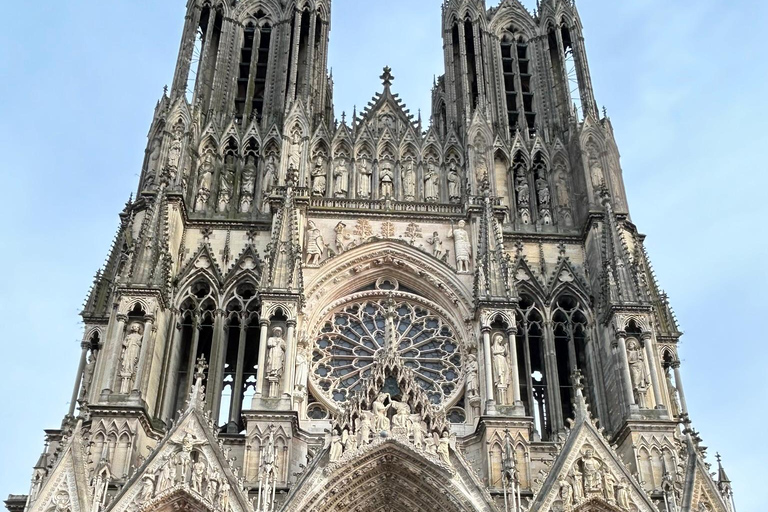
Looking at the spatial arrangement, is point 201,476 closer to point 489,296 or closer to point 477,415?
point 477,415

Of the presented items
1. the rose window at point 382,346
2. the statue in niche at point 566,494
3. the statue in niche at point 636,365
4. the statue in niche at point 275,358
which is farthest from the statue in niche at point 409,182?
the statue in niche at point 566,494

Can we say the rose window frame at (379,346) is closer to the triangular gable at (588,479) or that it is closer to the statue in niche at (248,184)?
the triangular gable at (588,479)

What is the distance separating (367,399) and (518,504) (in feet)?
12.2

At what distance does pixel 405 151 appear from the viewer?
25.9 m

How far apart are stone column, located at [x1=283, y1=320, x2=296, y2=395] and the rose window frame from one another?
1239 mm

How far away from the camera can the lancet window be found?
27172 millimetres

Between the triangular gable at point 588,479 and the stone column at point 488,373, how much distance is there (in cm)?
173

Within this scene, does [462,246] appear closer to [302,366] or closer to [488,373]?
[488,373]

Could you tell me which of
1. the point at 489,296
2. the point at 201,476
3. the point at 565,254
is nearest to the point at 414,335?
the point at 489,296

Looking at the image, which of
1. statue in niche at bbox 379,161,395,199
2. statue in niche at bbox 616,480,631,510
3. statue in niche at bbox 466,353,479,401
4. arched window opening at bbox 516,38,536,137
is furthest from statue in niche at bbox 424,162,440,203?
statue in niche at bbox 616,480,631,510

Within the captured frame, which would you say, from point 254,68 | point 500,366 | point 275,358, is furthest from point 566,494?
point 254,68

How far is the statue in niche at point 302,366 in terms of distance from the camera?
21.1 m

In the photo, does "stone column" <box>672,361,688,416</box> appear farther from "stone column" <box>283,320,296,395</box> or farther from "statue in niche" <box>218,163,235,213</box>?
"statue in niche" <box>218,163,235,213</box>

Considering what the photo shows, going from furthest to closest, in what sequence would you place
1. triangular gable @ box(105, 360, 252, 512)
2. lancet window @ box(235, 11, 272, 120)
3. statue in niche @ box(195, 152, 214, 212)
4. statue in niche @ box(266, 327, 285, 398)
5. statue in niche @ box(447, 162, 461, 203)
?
lancet window @ box(235, 11, 272, 120)
statue in niche @ box(447, 162, 461, 203)
statue in niche @ box(195, 152, 214, 212)
statue in niche @ box(266, 327, 285, 398)
triangular gable @ box(105, 360, 252, 512)
